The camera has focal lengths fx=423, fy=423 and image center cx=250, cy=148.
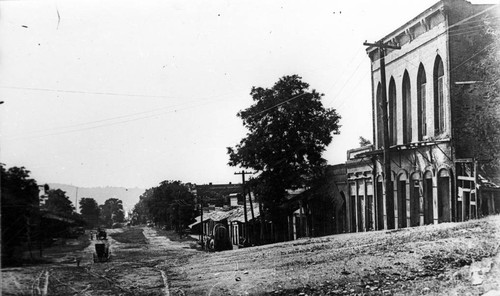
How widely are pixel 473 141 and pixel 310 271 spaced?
33.0 feet

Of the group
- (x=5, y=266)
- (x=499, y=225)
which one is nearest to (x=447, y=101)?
(x=499, y=225)

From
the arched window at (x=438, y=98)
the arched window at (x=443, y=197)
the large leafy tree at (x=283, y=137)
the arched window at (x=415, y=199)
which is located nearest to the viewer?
the arched window at (x=443, y=197)

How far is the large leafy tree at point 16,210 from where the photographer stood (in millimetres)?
Answer: 9469

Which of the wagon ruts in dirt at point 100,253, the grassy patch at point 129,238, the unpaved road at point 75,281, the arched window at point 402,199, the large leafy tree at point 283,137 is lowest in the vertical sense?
the grassy patch at point 129,238

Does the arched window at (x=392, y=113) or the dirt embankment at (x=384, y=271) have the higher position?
the arched window at (x=392, y=113)

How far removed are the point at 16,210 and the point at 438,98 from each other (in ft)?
57.2

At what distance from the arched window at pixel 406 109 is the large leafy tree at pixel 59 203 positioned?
17.0 meters

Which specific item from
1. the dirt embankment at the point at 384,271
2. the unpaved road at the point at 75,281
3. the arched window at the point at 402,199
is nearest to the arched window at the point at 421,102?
the arched window at the point at 402,199

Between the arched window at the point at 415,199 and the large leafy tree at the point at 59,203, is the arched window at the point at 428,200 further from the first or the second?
the large leafy tree at the point at 59,203

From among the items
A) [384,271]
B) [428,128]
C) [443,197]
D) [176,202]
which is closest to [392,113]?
[428,128]

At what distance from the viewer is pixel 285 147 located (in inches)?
1086

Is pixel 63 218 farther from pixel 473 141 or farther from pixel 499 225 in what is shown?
pixel 473 141

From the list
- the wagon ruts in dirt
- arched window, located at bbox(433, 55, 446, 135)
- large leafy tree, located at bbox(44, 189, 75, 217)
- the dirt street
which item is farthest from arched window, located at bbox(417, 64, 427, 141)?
the wagon ruts in dirt

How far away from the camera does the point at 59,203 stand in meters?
11.7
